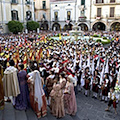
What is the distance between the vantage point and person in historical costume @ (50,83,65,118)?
5.61 m

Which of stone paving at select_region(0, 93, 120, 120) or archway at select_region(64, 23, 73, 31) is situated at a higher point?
archway at select_region(64, 23, 73, 31)

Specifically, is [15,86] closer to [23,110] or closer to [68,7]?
[23,110]

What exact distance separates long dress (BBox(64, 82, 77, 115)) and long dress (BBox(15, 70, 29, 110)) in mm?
1476

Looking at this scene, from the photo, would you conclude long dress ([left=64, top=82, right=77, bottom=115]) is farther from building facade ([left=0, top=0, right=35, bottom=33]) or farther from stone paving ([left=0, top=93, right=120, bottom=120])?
building facade ([left=0, top=0, right=35, bottom=33])

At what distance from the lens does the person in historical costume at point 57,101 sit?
561 centimetres

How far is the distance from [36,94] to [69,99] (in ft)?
4.47

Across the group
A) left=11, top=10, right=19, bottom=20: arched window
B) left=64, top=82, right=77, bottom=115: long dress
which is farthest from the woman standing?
left=11, top=10, right=19, bottom=20: arched window

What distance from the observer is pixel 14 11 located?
29.1 meters

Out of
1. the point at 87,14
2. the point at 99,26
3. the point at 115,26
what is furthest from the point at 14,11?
the point at 115,26

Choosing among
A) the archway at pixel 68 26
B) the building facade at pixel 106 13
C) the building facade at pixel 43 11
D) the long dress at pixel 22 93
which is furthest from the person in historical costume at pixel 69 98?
the building facade at pixel 43 11

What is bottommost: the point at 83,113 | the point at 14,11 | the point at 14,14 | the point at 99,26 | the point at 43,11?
the point at 83,113

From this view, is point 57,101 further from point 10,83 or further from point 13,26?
point 13,26

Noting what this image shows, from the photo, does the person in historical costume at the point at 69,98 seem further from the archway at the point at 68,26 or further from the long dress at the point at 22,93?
the archway at the point at 68,26

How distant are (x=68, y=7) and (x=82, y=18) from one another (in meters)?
5.01
